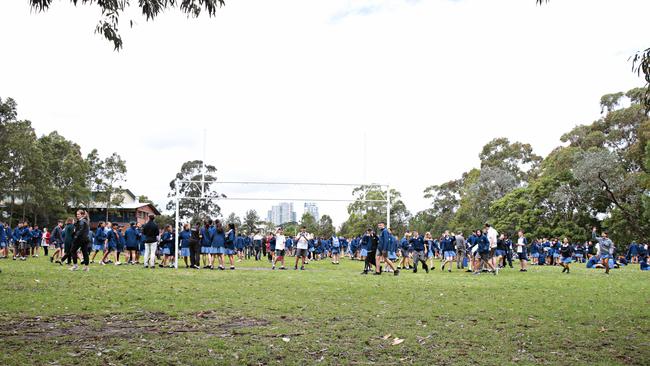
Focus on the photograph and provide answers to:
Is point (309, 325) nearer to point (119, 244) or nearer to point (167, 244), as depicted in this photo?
point (167, 244)

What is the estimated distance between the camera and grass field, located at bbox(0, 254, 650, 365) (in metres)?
7.06

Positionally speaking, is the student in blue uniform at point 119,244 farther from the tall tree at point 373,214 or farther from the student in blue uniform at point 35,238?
the tall tree at point 373,214

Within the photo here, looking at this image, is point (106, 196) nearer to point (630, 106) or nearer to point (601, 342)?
point (630, 106)

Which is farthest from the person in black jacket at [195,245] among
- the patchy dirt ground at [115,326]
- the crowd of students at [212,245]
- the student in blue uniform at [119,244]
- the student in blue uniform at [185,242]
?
the patchy dirt ground at [115,326]

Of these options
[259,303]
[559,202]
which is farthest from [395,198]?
[259,303]

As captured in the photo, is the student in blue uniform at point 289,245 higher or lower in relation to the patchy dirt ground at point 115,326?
higher

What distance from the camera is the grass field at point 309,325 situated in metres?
7.06

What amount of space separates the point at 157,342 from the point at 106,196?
78154 mm

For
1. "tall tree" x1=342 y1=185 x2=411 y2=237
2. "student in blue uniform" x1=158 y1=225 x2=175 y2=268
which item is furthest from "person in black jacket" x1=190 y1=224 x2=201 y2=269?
"tall tree" x1=342 y1=185 x2=411 y2=237

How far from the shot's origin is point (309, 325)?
916 centimetres

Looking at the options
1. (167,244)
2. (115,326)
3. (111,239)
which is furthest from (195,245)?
(115,326)

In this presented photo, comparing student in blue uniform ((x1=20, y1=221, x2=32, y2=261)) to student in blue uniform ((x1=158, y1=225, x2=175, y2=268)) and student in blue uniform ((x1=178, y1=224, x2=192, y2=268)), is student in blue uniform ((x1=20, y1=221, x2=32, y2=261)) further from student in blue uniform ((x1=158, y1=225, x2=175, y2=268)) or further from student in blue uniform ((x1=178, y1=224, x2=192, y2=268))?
student in blue uniform ((x1=178, y1=224, x2=192, y2=268))

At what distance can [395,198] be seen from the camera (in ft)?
266

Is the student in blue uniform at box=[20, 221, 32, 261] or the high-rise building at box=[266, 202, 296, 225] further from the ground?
the high-rise building at box=[266, 202, 296, 225]
